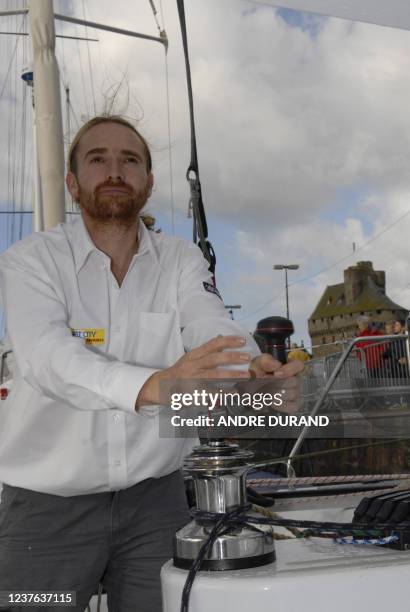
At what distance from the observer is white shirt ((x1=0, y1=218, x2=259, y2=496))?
5.10 feet

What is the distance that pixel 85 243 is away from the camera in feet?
5.87

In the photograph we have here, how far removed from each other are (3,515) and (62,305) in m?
0.55

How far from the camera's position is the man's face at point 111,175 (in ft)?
5.81

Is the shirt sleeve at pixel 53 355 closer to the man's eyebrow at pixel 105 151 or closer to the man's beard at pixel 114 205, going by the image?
the man's beard at pixel 114 205

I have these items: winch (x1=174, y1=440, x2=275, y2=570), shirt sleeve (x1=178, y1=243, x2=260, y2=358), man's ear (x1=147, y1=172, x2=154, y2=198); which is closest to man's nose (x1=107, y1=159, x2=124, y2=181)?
man's ear (x1=147, y1=172, x2=154, y2=198)

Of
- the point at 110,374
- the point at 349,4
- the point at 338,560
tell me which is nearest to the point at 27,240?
the point at 110,374

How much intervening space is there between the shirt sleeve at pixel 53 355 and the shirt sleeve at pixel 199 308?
1.00 feet

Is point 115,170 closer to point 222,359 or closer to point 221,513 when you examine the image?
point 222,359

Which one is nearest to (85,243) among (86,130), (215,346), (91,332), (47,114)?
(91,332)

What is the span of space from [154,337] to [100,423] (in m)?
0.24

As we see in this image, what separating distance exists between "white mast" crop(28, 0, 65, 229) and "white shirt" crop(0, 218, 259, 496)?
4.20 metres

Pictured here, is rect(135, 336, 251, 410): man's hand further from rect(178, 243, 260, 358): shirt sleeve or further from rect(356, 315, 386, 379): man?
rect(356, 315, 386, 379): man

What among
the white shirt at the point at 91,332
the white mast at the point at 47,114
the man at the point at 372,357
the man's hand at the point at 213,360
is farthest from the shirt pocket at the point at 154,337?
the man at the point at 372,357

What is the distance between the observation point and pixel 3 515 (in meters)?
1.73
